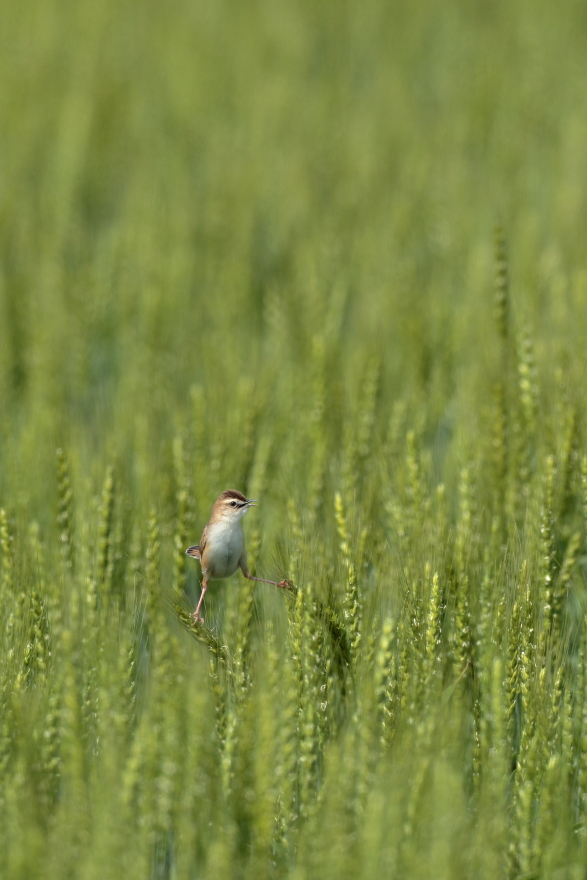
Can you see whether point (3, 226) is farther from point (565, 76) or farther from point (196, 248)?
point (565, 76)

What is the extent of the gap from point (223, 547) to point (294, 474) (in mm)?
1157

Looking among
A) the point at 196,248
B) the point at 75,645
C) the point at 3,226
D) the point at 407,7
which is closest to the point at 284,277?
the point at 196,248

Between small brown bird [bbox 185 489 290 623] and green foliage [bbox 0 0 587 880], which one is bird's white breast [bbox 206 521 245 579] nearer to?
small brown bird [bbox 185 489 290 623]

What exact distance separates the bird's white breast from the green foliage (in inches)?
5.8

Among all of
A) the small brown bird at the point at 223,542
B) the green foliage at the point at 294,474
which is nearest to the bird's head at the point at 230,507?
the small brown bird at the point at 223,542

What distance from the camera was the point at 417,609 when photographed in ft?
6.92

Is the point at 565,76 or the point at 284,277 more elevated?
the point at 565,76

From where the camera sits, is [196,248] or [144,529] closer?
[144,529]

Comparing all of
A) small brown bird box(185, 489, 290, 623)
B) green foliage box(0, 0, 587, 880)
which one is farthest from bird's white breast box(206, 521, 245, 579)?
green foliage box(0, 0, 587, 880)

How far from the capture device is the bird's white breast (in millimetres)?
1755

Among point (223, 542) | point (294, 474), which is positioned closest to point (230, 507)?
point (223, 542)

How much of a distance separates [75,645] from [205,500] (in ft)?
3.33

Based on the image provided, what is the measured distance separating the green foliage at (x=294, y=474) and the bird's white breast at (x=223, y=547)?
0.49ft

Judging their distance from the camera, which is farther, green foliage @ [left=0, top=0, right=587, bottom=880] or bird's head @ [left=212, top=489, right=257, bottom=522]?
bird's head @ [left=212, top=489, right=257, bottom=522]
